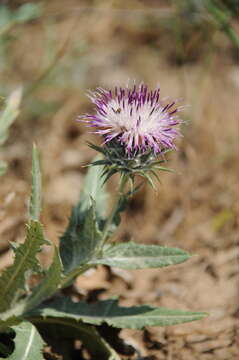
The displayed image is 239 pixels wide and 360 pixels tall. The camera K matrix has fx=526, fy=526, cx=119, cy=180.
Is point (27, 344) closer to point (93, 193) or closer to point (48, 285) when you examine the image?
point (48, 285)

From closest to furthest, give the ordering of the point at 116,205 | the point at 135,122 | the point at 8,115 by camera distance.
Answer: the point at 135,122 < the point at 116,205 < the point at 8,115

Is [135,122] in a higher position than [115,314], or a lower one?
higher

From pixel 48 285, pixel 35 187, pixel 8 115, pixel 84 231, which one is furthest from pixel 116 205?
pixel 8 115

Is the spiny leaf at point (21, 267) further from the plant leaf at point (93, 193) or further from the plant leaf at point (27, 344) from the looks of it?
the plant leaf at point (93, 193)

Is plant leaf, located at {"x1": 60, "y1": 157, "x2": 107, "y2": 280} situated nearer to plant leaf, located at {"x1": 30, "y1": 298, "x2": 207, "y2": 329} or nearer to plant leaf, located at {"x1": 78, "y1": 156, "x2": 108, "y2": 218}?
plant leaf, located at {"x1": 78, "y1": 156, "x2": 108, "y2": 218}

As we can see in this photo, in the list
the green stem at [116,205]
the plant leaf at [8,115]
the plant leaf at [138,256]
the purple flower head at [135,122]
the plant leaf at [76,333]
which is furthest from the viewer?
the plant leaf at [8,115]

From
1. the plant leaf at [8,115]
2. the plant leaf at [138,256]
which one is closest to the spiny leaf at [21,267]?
the plant leaf at [138,256]
